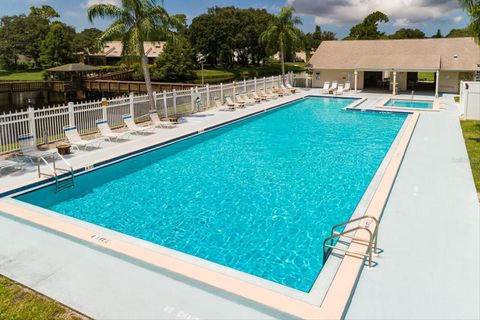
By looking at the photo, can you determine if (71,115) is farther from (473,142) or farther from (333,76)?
(333,76)

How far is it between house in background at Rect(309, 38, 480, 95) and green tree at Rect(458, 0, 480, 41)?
14634 millimetres

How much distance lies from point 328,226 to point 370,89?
2791 centimetres

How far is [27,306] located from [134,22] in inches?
572

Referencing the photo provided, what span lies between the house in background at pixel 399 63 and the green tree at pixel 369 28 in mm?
51827

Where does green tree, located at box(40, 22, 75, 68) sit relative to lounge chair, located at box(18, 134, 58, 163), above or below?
above

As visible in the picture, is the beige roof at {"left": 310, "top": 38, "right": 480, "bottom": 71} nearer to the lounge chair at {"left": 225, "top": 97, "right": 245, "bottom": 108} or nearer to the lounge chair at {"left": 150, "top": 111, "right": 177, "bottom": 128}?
the lounge chair at {"left": 225, "top": 97, "right": 245, "bottom": 108}

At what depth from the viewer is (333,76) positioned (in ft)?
111

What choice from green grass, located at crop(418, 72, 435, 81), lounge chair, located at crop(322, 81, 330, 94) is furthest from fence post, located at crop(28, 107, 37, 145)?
green grass, located at crop(418, 72, 435, 81)

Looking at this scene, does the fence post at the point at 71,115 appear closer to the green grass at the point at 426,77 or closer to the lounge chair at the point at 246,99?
the lounge chair at the point at 246,99

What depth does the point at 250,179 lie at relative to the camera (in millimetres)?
10328

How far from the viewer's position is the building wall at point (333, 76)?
32.7m

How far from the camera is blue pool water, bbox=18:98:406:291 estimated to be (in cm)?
676

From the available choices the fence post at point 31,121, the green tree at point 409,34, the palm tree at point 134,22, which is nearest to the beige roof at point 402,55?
the palm tree at point 134,22

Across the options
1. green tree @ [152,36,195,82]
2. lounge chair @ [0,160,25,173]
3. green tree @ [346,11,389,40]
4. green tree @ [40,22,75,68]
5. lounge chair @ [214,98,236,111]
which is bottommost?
lounge chair @ [0,160,25,173]
